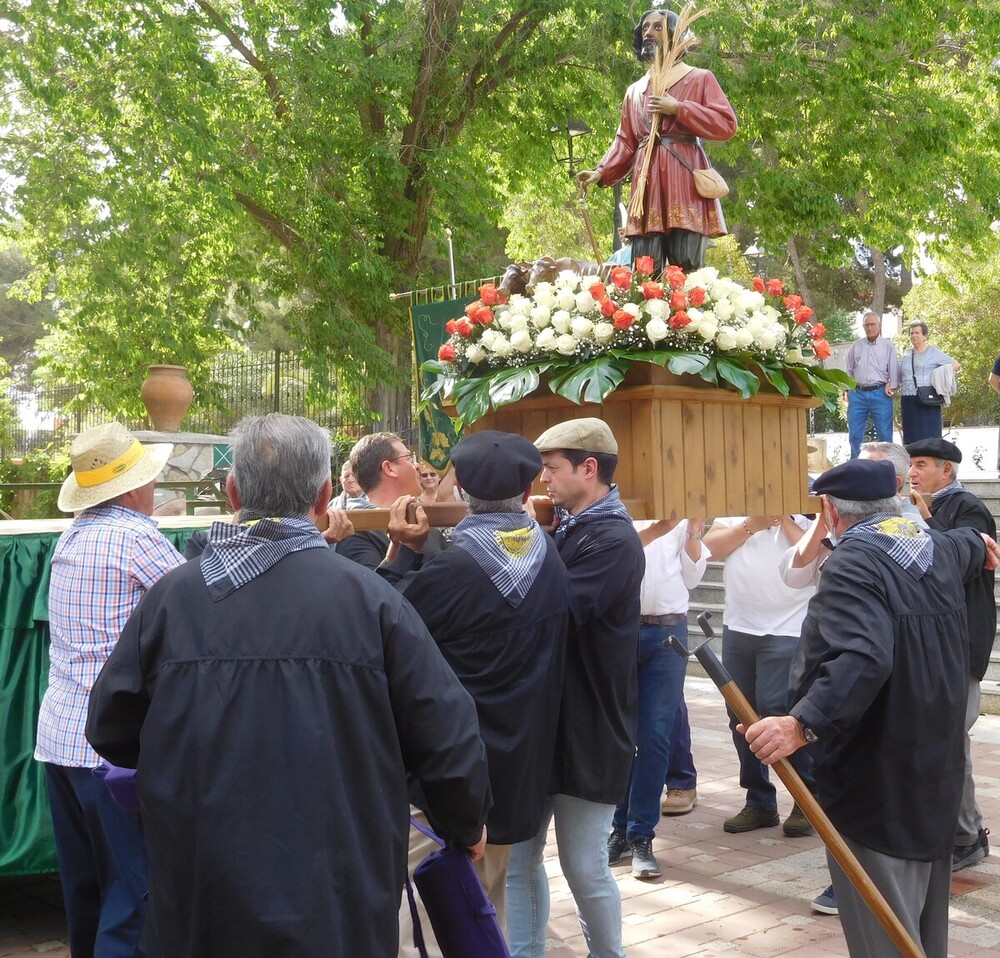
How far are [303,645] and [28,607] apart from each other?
10.7 feet

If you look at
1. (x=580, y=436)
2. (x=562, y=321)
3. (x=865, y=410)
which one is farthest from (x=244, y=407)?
(x=580, y=436)

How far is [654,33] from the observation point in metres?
5.27

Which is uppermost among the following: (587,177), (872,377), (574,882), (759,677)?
(587,177)

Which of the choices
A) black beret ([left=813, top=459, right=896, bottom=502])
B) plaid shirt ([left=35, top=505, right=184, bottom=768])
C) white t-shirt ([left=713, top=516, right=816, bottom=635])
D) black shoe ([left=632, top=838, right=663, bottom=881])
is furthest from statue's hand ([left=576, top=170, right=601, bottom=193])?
black shoe ([left=632, top=838, right=663, bottom=881])

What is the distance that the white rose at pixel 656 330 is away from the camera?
4.31 metres

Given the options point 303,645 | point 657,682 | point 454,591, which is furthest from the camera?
point 657,682

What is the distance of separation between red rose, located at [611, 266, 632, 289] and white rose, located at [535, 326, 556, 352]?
0.33 m

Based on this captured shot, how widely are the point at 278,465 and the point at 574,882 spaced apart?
A: 6.77 ft

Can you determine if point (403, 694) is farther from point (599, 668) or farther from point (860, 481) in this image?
point (860, 481)

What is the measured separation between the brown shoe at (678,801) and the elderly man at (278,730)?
4.63 m

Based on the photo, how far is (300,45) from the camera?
14.7 m

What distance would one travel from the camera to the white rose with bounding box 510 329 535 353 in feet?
14.9

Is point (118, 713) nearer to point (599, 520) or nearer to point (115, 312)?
point (599, 520)

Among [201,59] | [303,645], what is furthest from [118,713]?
[201,59]
